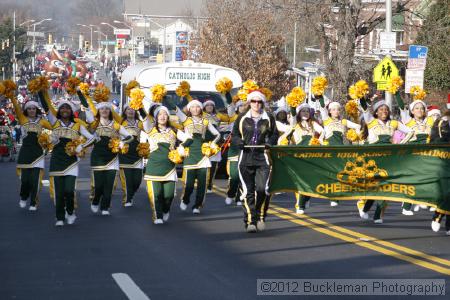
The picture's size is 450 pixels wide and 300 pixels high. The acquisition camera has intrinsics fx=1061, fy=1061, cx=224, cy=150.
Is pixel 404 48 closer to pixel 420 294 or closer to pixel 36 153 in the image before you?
pixel 36 153

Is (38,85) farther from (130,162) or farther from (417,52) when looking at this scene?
(417,52)

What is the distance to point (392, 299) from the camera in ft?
32.2

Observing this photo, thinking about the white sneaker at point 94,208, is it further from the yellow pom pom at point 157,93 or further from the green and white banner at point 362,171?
the green and white banner at point 362,171

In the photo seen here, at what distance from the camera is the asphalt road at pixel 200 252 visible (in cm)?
1059

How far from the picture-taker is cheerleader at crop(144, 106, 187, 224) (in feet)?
51.3

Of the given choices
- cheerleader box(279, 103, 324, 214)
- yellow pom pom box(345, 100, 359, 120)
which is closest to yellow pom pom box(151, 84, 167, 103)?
cheerleader box(279, 103, 324, 214)

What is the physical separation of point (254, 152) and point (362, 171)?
5.71ft

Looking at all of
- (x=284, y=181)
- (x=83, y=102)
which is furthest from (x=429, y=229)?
(x=83, y=102)

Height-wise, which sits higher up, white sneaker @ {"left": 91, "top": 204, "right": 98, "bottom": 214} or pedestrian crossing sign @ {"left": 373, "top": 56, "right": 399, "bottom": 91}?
pedestrian crossing sign @ {"left": 373, "top": 56, "right": 399, "bottom": 91}

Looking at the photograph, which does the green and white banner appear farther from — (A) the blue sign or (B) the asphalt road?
(A) the blue sign

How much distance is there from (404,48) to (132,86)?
33.9 metres

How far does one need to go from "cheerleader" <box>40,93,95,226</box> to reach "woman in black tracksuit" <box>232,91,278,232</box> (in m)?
2.50

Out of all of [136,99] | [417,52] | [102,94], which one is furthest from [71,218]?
[417,52]

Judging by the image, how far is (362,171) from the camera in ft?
49.9
